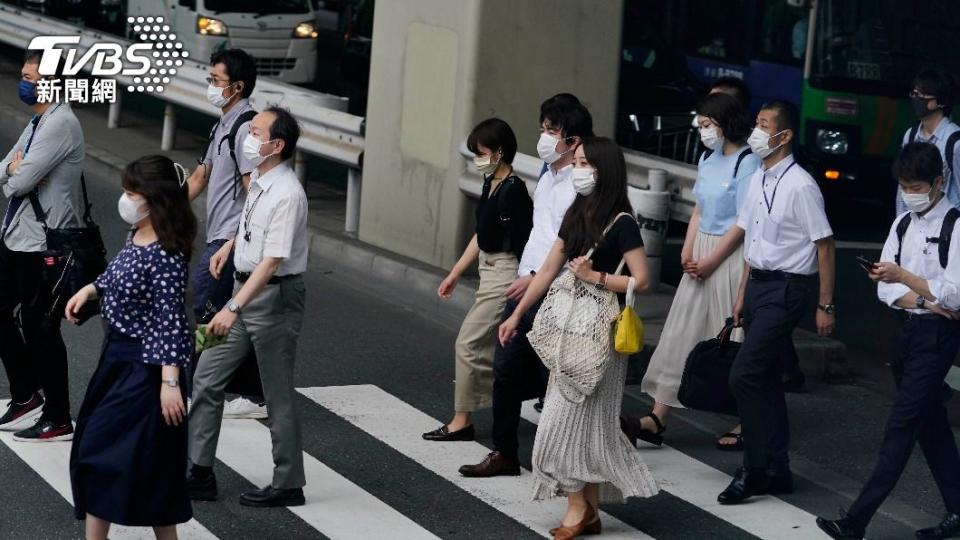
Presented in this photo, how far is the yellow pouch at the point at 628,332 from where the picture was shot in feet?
21.3

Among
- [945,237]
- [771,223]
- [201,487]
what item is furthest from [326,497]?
[945,237]

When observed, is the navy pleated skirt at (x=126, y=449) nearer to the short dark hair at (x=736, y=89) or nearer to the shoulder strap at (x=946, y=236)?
the shoulder strap at (x=946, y=236)

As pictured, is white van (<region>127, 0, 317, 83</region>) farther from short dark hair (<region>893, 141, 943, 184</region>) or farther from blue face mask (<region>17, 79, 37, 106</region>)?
A: short dark hair (<region>893, 141, 943, 184</region>)

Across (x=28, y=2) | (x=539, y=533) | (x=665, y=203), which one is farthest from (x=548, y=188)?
(x=28, y=2)

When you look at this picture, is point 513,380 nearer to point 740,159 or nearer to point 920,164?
point 740,159

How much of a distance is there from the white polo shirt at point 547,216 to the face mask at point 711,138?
95 centimetres

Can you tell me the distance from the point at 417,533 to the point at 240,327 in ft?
3.89

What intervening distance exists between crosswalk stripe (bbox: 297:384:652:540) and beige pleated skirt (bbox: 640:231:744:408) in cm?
99

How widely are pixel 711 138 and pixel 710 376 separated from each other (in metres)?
1.23

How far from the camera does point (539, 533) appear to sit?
684 centimetres

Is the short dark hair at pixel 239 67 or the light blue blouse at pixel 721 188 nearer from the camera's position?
the light blue blouse at pixel 721 188

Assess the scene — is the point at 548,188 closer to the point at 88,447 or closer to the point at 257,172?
the point at 257,172

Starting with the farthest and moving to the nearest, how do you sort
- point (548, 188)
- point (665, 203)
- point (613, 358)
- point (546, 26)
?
1. point (546, 26)
2. point (665, 203)
3. point (548, 188)
4. point (613, 358)
